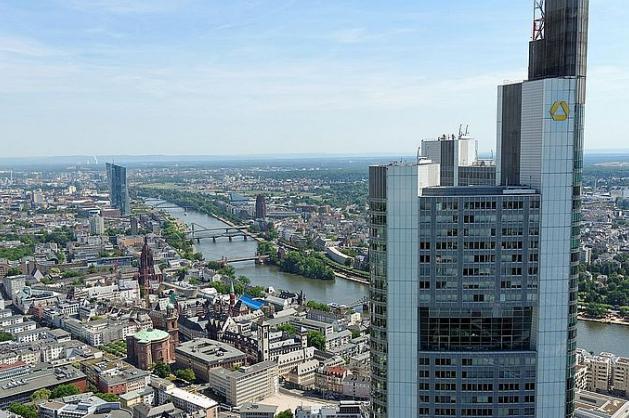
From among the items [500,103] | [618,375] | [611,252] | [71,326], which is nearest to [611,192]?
[611,252]

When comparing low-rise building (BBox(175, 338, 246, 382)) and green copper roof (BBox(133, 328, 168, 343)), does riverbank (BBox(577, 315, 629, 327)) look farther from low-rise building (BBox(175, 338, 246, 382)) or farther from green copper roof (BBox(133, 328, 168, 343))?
green copper roof (BBox(133, 328, 168, 343))

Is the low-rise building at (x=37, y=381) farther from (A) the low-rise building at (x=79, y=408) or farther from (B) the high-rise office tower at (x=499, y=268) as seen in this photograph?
(B) the high-rise office tower at (x=499, y=268)

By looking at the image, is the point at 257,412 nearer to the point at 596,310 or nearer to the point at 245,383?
the point at 245,383

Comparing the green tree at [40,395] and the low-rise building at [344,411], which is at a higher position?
the low-rise building at [344,411]

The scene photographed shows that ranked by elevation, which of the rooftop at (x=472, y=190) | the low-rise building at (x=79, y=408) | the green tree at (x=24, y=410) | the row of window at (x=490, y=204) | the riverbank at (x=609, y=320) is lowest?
the riverbank at (x=609, y=320)

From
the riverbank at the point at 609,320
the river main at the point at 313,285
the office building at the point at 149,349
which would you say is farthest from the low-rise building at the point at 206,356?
the riverbank at the point at 609,320

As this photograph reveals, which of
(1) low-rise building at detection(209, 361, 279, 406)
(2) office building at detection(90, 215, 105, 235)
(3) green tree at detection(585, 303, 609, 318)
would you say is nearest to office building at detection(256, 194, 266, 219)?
(2) office building at detection(90, 215, 105, 235)
